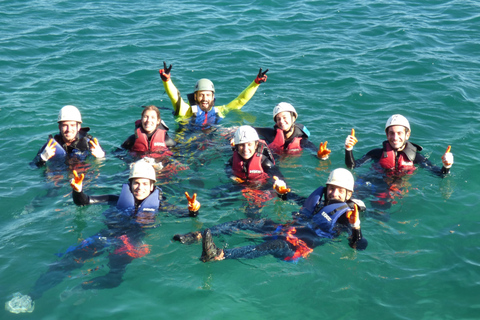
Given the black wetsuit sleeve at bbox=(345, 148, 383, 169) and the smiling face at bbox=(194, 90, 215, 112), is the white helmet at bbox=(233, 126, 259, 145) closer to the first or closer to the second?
the black wetsuit sleeve at bbox=(345, 148, 383, 169)

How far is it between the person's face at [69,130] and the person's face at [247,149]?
12.8 ft

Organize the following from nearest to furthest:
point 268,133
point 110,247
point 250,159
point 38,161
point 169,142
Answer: point 110,247 → point 250,159 → point 38,161 → point 169,142 → point 268,133

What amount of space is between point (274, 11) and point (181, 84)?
7.60m

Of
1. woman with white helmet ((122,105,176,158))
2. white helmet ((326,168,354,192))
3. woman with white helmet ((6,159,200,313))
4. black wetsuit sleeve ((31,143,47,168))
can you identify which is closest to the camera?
woman with white helmet ((6,159,200,313))

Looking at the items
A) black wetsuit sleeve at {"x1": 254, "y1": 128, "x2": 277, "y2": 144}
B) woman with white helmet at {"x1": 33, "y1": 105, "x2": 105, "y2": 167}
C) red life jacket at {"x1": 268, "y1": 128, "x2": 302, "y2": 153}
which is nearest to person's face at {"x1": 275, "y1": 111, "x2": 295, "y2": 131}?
red life jacket at {"x1": 268, "y1": 128, "x2": 302, "y2": 153}

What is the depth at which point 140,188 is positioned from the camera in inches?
350

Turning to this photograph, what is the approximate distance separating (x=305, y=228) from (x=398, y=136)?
347 centimetres

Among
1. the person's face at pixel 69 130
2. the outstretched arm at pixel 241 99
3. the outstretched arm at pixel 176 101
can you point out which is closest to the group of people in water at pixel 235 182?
the person's face at pixel 69 130

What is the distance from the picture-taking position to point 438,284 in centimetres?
772

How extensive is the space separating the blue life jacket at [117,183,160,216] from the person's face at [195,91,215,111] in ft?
15.1

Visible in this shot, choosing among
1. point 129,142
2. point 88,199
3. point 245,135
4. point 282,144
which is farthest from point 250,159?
point 88,199

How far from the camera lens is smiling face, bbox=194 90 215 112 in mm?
12891

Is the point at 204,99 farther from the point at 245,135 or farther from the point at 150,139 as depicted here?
the point at 245,135

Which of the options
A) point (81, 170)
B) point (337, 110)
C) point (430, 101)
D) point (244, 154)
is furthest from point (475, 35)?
point (81, 170)
